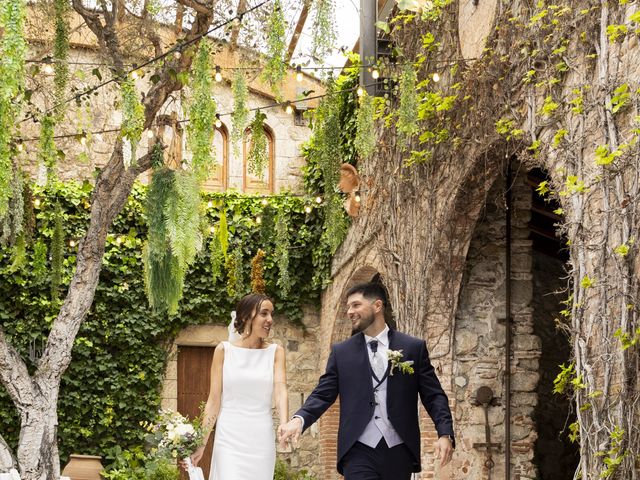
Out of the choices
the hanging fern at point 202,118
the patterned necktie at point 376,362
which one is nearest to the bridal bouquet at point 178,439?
the patterned necktie at point 376,362

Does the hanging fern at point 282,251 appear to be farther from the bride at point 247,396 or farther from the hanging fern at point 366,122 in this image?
the bride at point 247,396

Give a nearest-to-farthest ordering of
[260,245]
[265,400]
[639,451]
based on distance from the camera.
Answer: [639,451] < [265,400] < [260,245]

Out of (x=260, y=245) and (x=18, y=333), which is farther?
(x=260, y=245)

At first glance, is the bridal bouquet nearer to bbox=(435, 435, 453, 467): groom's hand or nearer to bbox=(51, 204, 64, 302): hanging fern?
bbox=(435, 435, 453, 467): groom's hand

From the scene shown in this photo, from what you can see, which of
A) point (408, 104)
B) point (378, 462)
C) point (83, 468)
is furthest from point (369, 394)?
point (83, 468)

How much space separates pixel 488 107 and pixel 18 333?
21.2 feet

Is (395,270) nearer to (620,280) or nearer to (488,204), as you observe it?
(488,204)

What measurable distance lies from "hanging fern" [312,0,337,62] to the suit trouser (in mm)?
2578

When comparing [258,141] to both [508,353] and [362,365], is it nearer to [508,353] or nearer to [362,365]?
[508,353]

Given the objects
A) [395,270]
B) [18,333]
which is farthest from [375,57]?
[18,333]

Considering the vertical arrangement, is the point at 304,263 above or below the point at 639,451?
above

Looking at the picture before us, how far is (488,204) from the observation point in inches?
329

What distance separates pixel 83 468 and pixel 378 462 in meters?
5.73

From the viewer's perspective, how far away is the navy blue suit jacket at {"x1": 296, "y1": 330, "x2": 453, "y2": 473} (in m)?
4.70
